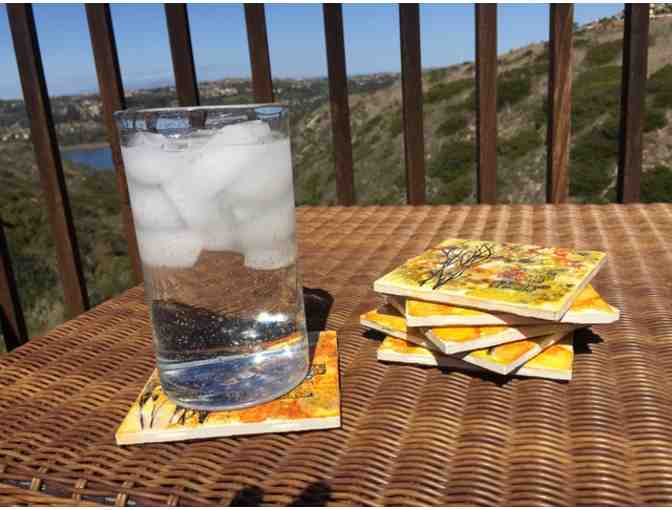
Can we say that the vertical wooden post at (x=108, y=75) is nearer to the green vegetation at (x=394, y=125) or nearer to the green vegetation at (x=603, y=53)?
the green vegetation at (x=394, y=125)

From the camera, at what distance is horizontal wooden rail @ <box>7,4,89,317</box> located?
1536 millimetres

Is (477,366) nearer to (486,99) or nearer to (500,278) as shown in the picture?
(500,278)

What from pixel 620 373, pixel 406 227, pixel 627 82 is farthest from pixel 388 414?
pixel 627 82

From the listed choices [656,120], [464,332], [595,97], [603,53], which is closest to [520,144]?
[595,97]

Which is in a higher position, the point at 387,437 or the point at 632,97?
the point at 632,97

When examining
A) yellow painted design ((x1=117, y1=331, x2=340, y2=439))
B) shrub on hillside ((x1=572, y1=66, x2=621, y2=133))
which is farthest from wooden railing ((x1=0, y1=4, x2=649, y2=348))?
shrub on hillside ((x1=572, y1=66, x2=621, y2=133))

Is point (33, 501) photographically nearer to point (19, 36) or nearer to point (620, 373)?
point (620, 373)

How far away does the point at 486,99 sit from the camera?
165 centimetres

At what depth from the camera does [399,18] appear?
64.6 inches

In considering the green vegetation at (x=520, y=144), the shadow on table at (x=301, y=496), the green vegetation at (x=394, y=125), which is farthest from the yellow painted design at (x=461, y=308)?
the green vegetation at (x=394, y=125)

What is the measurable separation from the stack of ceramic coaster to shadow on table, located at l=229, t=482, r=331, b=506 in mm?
200

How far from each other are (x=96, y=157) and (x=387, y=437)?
79.8 inches

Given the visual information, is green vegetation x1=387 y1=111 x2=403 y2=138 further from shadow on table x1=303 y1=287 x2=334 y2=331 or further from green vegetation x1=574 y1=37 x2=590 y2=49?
shadow on table x1=303 y1=287 x2=334 y2=331

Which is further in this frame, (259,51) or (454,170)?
(454,170)
